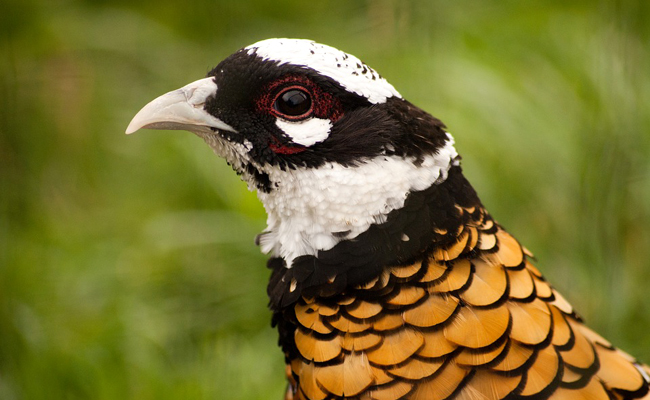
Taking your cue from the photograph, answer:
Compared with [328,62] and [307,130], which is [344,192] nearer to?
[307,130]

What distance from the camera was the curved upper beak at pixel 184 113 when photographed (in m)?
1.73

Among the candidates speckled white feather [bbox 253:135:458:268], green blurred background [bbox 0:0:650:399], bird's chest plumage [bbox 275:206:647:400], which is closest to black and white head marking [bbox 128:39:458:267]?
speckled white feather [bbox 253:135:458:268]

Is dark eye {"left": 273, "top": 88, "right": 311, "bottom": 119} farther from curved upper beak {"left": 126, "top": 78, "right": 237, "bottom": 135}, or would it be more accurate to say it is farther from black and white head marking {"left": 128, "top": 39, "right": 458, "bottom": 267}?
curved upper beak {"left": 126, "top": 78, "right": 237, "bottom": 135}

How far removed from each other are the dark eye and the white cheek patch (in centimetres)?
2

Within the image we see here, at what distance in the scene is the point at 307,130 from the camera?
167cm

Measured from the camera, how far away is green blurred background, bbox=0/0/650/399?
2.91 m

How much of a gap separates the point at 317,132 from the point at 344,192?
174mm

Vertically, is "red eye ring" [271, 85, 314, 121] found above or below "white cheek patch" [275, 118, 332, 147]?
above

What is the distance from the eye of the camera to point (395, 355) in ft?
5.25

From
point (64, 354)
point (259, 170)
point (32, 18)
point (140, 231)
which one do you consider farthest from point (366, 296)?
point (32, 18)

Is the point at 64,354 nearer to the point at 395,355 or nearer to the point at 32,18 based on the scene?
the point at 395,355

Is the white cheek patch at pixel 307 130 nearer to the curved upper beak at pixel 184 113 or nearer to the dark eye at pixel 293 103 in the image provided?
the dark eye at pixel 293 103

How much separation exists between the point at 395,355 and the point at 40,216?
10.2ft

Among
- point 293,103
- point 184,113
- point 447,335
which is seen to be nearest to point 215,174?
point 184,113
